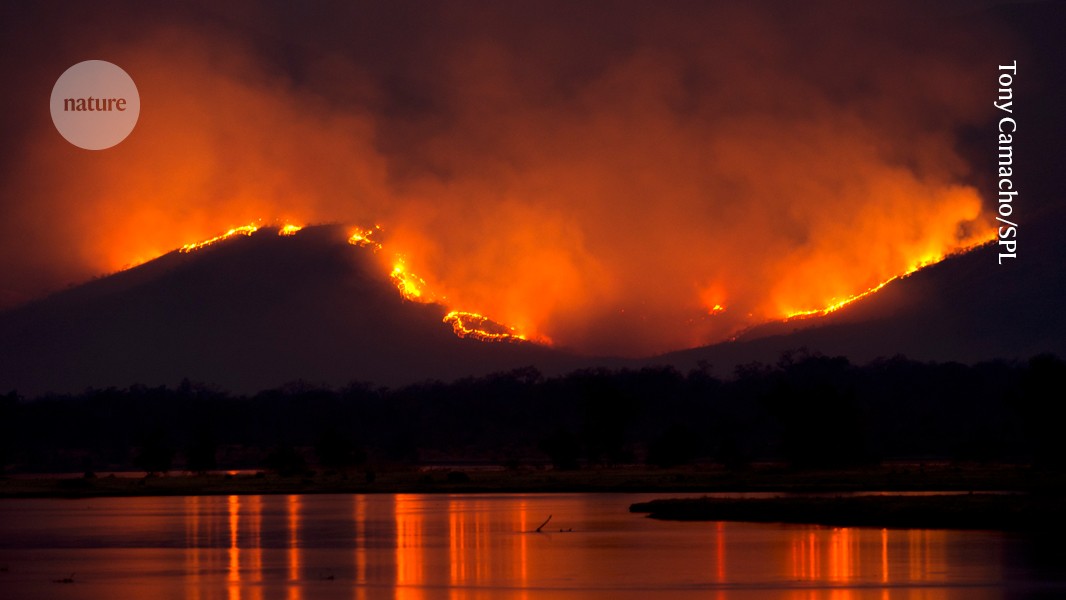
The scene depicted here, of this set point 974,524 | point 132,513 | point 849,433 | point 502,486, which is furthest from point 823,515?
point 849,433

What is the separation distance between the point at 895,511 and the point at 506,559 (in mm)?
21593

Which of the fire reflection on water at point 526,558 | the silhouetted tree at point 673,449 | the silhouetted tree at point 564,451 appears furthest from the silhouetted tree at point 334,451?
the fire reflection on water at point 526,558

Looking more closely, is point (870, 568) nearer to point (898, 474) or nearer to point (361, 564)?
point (361, 564)

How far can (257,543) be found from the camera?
6212 cm

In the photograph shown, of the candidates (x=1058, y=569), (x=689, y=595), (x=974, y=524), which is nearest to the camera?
(x=689, y=595)

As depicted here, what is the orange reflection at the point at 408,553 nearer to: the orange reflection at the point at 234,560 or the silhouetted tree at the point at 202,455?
the orange reflection at the point at 234,560

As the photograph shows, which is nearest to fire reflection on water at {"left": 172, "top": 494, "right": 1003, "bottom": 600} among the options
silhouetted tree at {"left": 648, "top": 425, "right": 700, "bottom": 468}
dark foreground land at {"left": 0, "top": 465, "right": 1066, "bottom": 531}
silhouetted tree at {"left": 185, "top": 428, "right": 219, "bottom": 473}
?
dark foreground land at {"left": 0, "top": 465, "right": 1066, "bottom": 531}

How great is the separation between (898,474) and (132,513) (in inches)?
2199

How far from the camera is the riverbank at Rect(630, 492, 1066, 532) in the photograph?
207 ft

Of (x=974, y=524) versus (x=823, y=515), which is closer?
(x=974, y=524)

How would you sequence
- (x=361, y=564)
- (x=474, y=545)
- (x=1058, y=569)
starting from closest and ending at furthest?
(x=1058, y=569)
(x=361, y=564)
(x=474, y=545)

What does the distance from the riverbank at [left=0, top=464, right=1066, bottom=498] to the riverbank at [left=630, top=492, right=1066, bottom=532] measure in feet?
71.1

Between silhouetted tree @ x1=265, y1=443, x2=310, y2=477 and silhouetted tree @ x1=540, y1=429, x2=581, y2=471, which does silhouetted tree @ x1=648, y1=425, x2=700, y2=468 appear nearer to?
silhouetted tree @ x1=540, y1=429, x2=581, y2=471

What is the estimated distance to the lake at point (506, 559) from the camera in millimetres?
43500
